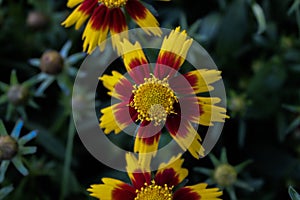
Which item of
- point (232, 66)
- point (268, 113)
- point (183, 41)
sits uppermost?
point (183, 41)

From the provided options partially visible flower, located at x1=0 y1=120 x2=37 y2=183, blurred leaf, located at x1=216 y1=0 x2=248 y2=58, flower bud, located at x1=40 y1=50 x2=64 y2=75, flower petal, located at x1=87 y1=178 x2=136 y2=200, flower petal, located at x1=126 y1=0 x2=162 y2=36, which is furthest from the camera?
blurred leaf, located at x1=216 y1=0 x2=248 y2=58

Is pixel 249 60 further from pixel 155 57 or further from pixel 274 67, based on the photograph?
pixel 155 57

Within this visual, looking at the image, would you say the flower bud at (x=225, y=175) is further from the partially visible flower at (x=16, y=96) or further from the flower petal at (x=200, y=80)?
the partially visible flower at (x=16, y=96)

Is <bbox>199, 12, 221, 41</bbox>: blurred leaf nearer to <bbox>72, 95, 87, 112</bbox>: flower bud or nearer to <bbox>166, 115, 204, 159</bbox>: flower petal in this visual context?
<bbox>72, 95, 87, 112</bbox>: flower bud

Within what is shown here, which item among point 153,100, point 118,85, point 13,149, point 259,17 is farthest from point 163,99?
point 259,17

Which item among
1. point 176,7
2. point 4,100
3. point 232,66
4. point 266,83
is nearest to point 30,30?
point 4,100

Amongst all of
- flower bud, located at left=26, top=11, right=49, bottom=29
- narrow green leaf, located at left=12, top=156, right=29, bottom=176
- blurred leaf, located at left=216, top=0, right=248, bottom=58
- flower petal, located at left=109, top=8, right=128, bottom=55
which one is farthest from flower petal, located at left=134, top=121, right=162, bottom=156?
flower bud, located at left=26, top=11, right=49, bottom=29
